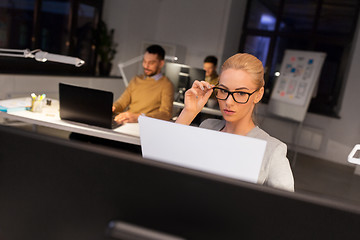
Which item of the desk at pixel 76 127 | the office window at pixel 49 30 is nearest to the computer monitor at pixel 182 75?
the desk at pixel 76 127

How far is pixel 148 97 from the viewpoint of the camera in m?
3.29

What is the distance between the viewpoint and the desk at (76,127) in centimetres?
230

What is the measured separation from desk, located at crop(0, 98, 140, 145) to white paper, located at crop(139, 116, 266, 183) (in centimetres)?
156

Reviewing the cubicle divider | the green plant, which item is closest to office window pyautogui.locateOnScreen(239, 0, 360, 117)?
the green plant

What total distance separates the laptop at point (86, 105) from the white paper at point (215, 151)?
1519 millimetres

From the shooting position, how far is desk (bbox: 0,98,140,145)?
2.30 m

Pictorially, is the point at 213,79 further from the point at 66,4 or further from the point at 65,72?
the point at 66,4

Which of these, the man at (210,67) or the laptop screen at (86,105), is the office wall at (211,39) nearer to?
the man at (210,67)

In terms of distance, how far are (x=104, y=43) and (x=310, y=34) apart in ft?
11.9

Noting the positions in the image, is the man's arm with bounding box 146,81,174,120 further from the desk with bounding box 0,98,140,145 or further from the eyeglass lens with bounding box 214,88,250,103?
the eyeglass lens with bounding box 214,88,250,103

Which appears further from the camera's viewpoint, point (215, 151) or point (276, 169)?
point (276, 169)

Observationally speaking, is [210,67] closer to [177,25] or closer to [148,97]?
[148,97]

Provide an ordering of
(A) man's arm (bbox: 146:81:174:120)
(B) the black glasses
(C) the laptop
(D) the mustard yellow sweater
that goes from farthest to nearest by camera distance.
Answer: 1. (D) the mustard yellow sweater
2. (A) man's arm (bbox: 146:81:174:120)
3. (C) the laptop
4. (B) the black glasses

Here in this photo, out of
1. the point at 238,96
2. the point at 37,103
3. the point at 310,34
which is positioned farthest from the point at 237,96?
the point at 310,34
